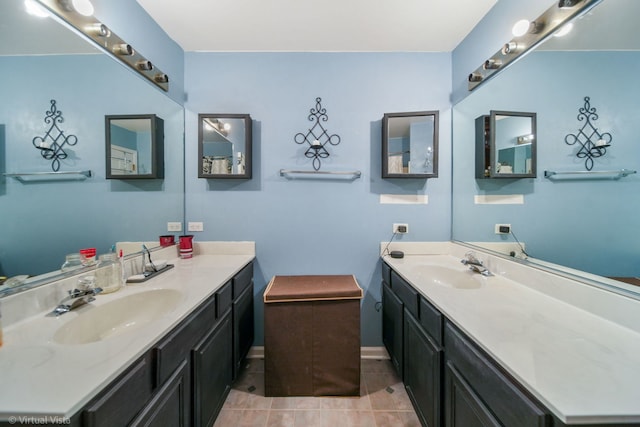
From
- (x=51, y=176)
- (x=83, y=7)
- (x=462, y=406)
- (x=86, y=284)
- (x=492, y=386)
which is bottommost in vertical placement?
(x=462, y=406)

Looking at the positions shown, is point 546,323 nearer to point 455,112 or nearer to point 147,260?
point 455,112

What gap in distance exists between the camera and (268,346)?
151 centimetres

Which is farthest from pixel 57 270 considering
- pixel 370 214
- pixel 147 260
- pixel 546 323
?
pixel 546 323

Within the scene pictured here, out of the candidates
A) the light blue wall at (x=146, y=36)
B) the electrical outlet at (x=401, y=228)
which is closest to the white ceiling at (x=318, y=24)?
the light blue wall at (x=146, y=36)

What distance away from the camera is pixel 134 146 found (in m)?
1.50

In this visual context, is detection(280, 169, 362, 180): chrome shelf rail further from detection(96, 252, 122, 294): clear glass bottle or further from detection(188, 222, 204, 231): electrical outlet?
detection(96, 252, 122, 294): clear glass bottle

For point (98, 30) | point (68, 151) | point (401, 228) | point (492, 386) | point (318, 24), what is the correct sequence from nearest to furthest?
point (492, 386) → point (68, 151) → point (98, 30) → point (318, 24) → point (401, 228)

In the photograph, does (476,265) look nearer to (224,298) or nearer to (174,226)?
Result: (224,298)

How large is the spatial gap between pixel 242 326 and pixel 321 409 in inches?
31.0

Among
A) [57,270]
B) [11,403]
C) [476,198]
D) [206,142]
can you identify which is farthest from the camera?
[206,142]

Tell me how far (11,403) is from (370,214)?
1.94 meters

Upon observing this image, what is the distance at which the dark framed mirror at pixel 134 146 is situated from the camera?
132 cm

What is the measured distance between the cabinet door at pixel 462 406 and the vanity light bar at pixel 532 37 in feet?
5.85

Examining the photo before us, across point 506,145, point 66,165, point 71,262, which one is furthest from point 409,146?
point 71,262
